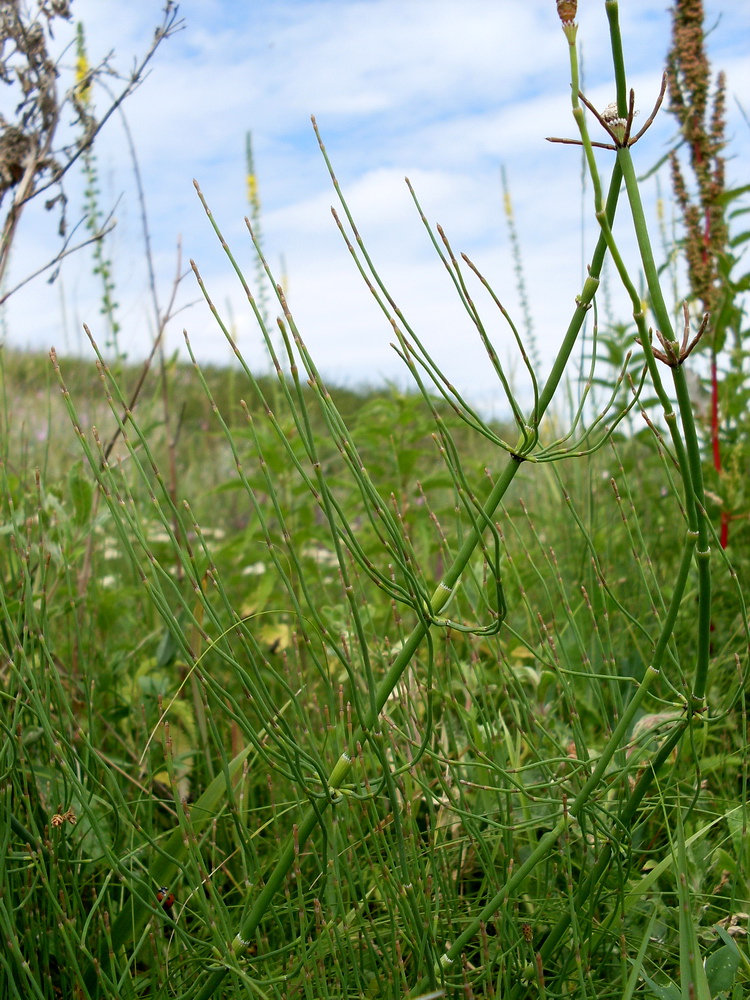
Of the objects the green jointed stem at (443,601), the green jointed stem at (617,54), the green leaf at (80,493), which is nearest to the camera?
the green jointed stem at (617,54)

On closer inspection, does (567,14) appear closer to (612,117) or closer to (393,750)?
(612,117)

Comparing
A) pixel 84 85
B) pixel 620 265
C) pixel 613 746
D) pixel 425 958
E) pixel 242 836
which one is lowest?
pixel 425 958

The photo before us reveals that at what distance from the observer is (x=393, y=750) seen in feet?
4.11

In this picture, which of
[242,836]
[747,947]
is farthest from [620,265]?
[747,947]

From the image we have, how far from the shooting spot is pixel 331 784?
0.93 metres

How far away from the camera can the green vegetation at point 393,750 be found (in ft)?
2.96

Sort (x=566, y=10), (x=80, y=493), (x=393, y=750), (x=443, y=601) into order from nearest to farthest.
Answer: (x=566, y=10) → (x=443, y=601) → (x=393, y=750) → (x=80, y=493)

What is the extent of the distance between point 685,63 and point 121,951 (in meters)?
2.68

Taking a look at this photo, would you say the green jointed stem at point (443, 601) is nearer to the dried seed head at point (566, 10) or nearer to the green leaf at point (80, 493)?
the dried seed head at point (566, 10)

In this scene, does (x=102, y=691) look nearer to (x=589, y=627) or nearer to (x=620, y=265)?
(x=589, y=627)

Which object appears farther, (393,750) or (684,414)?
(393,750)

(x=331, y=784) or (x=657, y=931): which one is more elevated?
(x=331, y=784)

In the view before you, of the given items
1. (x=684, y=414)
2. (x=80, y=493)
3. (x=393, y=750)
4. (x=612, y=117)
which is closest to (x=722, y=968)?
(x=393, y=750)

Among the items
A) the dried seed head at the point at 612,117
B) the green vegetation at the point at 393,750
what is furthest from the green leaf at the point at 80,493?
the dried seed head at the point at 612,117
